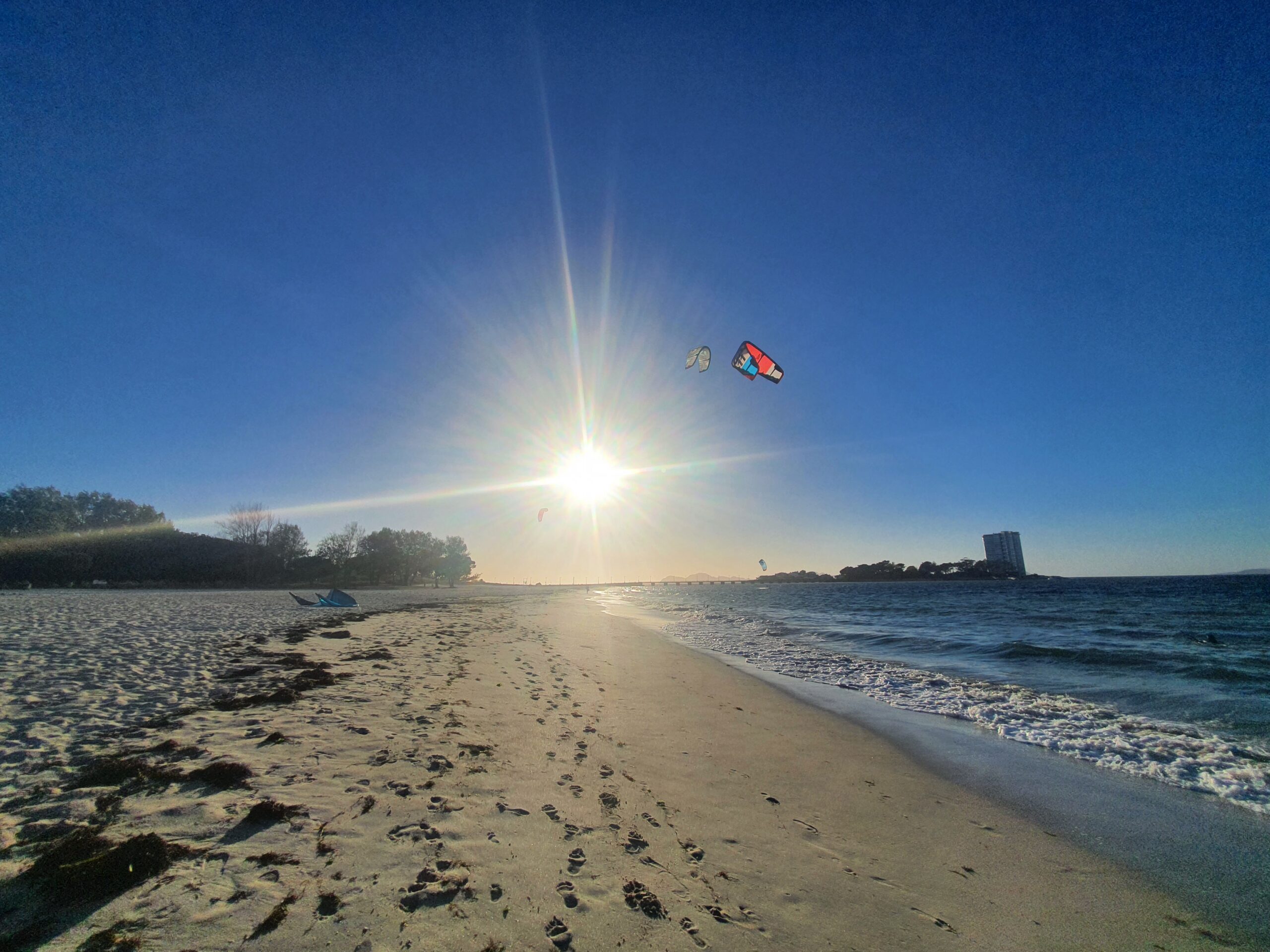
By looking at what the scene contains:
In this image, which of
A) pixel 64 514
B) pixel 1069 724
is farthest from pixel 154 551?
pixel 1069 724

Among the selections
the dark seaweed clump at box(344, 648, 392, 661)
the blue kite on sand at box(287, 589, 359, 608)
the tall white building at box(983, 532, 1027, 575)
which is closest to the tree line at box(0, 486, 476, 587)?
the blue kite on sand at box(287, 589, 359, 608)

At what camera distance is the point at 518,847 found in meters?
4.14

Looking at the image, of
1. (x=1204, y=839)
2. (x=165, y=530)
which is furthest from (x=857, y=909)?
(x=165, y=530)

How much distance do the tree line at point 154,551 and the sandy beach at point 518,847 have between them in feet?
223

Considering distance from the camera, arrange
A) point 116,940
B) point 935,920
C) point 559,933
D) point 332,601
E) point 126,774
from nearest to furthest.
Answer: point 116,940 → point 559,933 → point 935,920 → point 126,774 → point 332,601

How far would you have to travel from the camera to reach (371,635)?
1584 cm

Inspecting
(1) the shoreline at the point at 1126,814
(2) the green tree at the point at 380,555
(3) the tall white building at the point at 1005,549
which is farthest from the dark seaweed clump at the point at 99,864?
(3) the tall white building at the point at 1005,549

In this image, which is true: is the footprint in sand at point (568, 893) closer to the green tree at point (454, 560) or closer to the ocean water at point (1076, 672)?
the ocean water at point (1076, 672)

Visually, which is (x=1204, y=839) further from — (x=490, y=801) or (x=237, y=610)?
(x=237, y=610)

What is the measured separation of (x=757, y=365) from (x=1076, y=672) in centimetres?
1308

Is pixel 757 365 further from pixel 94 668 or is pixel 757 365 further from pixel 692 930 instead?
pixel 94 668

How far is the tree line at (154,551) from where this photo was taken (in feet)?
174

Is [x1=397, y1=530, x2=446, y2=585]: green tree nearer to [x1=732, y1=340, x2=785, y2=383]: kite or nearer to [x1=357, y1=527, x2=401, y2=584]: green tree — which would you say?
[x1=357, y1=527, x2=401, y2=584]: green tree

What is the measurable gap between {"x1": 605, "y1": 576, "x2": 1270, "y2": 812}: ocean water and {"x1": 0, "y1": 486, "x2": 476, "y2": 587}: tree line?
68242 mm
